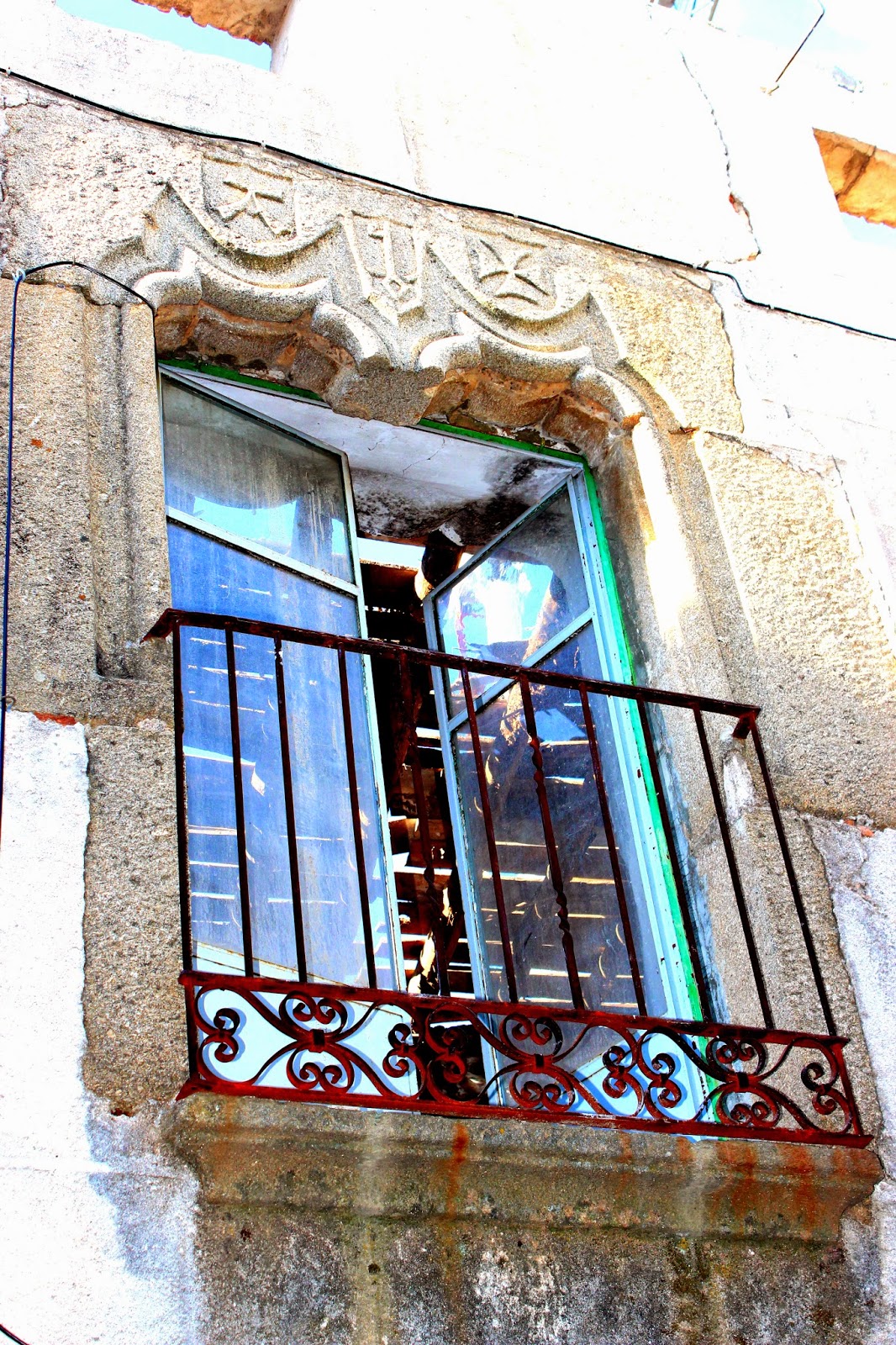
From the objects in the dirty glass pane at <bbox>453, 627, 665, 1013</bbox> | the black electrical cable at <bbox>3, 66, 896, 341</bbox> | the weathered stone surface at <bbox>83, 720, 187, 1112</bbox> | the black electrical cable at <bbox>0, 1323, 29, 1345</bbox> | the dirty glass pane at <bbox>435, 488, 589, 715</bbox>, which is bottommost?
the black electrical cable at <bbox>0, 1323, 29, 1345</bbox>

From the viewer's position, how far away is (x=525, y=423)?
15.3 feet

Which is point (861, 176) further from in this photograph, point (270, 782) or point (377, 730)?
point (270, 782)

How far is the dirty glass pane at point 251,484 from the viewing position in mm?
4176

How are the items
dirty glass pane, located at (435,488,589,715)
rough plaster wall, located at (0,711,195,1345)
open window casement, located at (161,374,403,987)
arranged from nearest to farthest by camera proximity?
rough plaster wall, located at (0,711,195,1345)
open window casement, located at (161,374,403,987)
dirty glass pane, located at (435,488,589,715)

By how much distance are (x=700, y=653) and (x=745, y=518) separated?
0.48m

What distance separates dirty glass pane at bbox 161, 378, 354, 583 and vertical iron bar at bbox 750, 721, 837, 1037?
128cm

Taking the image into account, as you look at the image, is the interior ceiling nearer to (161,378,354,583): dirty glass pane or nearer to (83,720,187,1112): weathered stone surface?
(161,378,354,583): dirty glass pane

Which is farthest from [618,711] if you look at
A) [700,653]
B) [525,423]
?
[525,423]

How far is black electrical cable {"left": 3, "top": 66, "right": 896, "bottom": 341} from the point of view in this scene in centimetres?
439

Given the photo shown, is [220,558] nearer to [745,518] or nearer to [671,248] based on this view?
[745,518]

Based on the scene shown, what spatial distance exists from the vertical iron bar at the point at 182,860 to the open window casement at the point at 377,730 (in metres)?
0.12

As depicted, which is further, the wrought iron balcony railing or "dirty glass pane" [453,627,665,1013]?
"dirty glass pane" [453,627,665,1013]

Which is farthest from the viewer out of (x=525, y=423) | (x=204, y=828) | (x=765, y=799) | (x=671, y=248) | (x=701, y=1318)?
(x=671, y=248)

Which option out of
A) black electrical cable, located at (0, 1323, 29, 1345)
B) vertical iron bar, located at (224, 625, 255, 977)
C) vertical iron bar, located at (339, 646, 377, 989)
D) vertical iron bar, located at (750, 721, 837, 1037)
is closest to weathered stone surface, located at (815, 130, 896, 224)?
vertical iron bar, located at (750, 721, 837, 1037)
